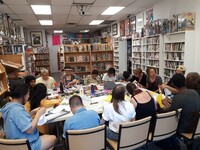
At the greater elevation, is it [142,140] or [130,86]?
[130,86]

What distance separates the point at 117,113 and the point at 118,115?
2 centimetres

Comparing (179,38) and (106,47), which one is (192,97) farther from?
(106,47)

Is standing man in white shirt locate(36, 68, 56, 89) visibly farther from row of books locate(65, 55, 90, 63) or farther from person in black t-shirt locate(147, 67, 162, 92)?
person in black t-shirt locate(147, 67, 162, 92)

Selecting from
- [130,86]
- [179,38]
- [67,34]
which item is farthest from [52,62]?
[130,86]

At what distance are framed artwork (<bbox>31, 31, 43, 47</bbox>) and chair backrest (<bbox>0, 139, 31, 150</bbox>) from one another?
9.39 metres

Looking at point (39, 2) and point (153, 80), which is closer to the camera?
point (153, 80)

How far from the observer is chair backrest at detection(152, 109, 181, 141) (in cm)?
193

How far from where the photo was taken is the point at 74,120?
1782mm

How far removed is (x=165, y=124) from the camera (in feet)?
6.49

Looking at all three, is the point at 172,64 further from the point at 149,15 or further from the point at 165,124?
the point at 165,124

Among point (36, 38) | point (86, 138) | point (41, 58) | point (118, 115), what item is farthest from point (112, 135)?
point (36, 38)

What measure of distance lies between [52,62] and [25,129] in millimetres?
11928

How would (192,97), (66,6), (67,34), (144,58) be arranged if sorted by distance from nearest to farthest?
(192,97), (66,6), (144,58), (67,34)

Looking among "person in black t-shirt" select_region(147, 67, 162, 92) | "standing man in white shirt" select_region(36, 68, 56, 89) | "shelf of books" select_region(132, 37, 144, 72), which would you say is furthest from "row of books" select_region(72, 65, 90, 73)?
"person in black t-shirt" select_region(147, 67, 162, 92)
